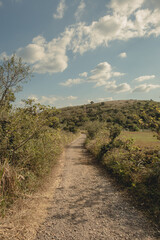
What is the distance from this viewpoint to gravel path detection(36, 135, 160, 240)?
325 centimetres

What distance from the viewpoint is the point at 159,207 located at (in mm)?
3930

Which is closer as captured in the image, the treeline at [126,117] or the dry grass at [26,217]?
the dry grass at [26,217]

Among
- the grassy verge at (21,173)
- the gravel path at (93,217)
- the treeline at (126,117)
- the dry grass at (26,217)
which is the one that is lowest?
the gravel path at (93,217)

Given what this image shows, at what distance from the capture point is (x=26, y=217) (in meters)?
3.85

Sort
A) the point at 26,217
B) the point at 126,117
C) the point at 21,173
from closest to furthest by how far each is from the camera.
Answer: the point at 26,217, the point at 21,173, the point at 126,117

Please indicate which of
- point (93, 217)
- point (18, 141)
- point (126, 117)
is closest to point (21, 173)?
point (18, 141)

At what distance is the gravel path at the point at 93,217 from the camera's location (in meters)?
3.25

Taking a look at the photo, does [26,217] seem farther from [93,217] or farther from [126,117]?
[126,117]

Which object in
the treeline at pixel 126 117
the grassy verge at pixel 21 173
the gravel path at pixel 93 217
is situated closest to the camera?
the gravel path at pixel 93 217

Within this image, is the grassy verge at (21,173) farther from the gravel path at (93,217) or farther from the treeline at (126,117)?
the treeline at (126,117)

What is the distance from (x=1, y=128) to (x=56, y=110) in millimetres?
2402

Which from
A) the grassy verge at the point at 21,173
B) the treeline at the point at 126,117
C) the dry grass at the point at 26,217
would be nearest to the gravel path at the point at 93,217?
the dry grass at the point at 26,217

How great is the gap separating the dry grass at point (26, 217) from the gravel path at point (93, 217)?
0.23 m

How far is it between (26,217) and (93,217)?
6.57ft
